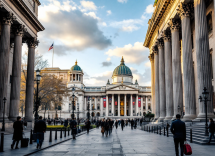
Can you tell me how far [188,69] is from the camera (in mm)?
25391

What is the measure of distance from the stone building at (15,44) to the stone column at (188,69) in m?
18.7

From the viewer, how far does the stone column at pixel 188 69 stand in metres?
24.9

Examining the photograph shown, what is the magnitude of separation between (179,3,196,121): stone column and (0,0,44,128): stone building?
736 inches

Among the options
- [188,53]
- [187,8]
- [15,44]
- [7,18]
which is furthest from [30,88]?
[187,8]

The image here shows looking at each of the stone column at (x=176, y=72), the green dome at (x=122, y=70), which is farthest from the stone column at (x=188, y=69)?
the green dome at (x=122, y=70)

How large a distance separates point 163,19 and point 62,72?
12084 centimetres

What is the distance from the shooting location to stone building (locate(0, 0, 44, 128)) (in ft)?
88.1

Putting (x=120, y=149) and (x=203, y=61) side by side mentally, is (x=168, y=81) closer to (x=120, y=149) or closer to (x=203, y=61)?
(x=203, y=61)

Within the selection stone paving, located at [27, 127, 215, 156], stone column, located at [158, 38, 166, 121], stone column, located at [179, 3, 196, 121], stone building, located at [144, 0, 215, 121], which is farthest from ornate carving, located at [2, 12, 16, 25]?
stone column, located at [158, 38, 166, 121]

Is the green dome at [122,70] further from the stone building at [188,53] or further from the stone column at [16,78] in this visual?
the stone column at [16,78]

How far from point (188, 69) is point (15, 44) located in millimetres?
20855

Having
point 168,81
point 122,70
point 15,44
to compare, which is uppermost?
point 122,70

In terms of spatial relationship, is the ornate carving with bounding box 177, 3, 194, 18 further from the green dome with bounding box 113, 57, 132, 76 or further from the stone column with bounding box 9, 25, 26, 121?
the green dome with bounding box 113, 57, 132, 76

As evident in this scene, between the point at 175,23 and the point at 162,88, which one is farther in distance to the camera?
the point at 162,88
